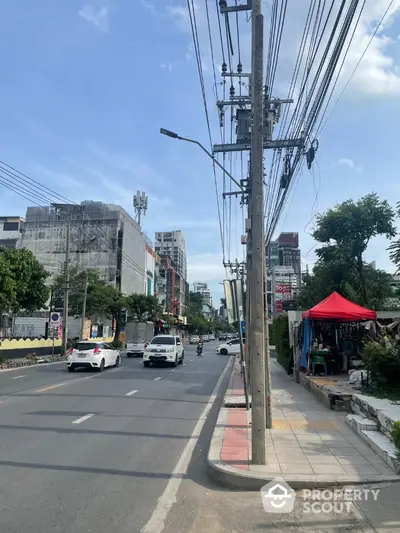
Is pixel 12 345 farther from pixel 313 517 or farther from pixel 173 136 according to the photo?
pixel 313 517

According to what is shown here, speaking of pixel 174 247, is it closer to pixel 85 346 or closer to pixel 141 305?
pixel 141 305

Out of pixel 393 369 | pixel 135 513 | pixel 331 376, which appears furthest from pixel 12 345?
pixel 135 513

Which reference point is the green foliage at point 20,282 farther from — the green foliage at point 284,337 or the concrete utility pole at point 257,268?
the concrete utility pole at point 257,268

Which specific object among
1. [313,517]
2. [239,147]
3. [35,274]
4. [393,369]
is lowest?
[313,517]

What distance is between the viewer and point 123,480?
615 cm

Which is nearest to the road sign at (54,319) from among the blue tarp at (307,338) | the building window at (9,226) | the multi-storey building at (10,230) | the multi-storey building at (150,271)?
the blue tarp at (307,338)

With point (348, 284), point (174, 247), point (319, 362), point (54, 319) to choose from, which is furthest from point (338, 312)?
point (174, 247)

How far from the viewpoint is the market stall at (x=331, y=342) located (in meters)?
16.3

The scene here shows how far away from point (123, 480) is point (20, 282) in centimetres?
2298

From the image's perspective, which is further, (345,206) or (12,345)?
(12,345)

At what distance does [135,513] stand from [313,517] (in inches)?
71.9

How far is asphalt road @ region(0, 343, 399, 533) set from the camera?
476 cm

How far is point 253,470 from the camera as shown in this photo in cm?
634

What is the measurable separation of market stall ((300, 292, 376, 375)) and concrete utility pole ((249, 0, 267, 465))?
364 inches
